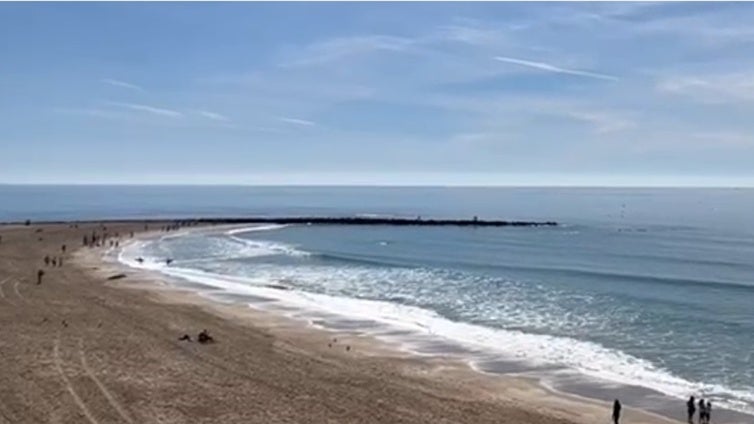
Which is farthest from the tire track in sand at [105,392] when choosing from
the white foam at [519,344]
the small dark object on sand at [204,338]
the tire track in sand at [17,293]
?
the white foam at [519,344]

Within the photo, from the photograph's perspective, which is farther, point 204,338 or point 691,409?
point 204,338

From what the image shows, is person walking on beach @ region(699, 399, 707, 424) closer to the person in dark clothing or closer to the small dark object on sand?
the person in dark clothing

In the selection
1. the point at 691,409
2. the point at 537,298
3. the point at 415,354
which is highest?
the point at 537,298

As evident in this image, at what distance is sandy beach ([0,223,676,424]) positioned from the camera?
22.0 m

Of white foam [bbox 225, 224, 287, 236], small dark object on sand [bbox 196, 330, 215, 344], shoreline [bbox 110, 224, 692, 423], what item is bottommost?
shoreline [bbox 110, 224, 692, 423]

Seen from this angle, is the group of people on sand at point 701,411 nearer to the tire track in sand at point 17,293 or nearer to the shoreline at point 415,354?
the shoreline at point 415,354

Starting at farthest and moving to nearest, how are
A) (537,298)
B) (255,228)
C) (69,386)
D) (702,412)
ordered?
(255,228) → (537,298) → (69,386) → (702,412)

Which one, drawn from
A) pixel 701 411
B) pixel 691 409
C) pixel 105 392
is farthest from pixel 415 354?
pixel 105 392

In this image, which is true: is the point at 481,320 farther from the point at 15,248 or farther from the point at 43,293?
the point at 15,248

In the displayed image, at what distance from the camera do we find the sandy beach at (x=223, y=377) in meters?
22.0

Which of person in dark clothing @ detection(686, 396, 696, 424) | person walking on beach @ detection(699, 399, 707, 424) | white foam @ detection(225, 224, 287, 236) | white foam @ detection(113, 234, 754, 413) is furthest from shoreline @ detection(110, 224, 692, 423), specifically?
white foam @ detection(225, 224, 287, 236)

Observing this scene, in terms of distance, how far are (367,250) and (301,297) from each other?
36257 millimetres

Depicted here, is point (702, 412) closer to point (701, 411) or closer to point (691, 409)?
point (701, 411)

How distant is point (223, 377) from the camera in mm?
25797
